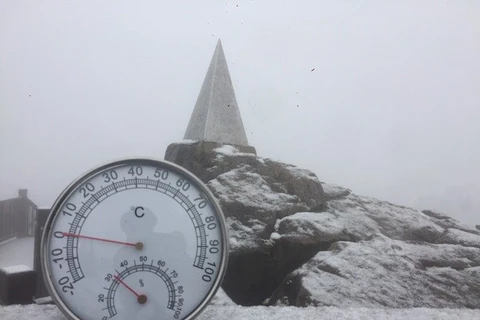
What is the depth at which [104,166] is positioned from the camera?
3.48 ft

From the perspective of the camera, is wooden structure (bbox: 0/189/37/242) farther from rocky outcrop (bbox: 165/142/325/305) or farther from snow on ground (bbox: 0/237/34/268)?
rocky outcrop (bbox: 165/142/325/305)

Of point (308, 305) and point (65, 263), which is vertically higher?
point (65, 263)

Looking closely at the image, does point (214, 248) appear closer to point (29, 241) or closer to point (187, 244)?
point (187, 244)

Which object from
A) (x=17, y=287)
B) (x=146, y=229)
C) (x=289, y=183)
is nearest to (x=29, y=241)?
(x=17, y=287)

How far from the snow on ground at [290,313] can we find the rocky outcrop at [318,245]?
183 mm

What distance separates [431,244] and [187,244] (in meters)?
1.84

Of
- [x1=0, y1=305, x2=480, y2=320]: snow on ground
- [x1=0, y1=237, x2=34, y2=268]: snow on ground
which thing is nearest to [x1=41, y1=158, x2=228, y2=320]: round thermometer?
[x1=0, y1=305, x2=480, y2=320]: snow on ground

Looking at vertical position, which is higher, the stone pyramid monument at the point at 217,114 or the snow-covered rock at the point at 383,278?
the stone pyramid monument at the point at 217,114

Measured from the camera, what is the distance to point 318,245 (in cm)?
209

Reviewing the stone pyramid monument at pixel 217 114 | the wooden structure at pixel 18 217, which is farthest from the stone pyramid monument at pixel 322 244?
the wooden structure at pixel 18 217

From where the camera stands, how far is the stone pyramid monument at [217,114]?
11.0ft

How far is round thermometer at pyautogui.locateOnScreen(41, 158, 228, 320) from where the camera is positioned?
1021 millimetres

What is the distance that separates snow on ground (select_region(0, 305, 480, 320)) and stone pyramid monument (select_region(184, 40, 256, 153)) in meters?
1.82

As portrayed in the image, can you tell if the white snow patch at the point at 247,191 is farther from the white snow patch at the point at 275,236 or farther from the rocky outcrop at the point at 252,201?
the white snow patch at the point at 275,236
